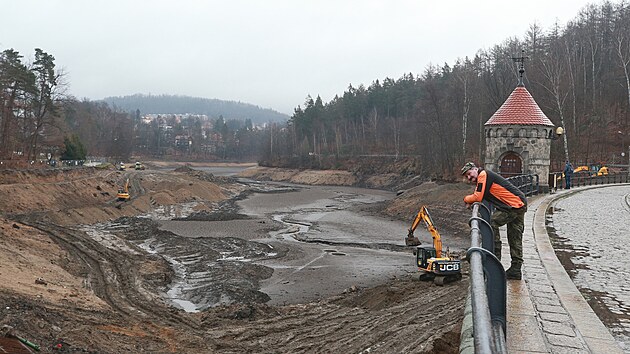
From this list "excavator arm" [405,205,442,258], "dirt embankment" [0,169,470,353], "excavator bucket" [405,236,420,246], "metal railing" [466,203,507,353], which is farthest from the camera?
"excavator bucket" [405,236,420,246]

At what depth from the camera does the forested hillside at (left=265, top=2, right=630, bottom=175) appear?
150 feet

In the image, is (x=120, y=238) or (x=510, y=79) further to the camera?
(x=510, y=79)

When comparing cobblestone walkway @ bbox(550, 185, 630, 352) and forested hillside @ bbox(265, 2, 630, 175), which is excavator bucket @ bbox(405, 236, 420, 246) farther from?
forested hillside @ bbox(265, 2, 630, 175)

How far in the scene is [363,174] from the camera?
258 ft

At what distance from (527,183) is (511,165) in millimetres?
2786

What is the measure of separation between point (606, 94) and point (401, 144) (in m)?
37.0

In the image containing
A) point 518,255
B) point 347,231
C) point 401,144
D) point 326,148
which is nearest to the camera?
point 518,255

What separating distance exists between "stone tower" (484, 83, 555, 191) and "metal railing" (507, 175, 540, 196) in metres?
0.57

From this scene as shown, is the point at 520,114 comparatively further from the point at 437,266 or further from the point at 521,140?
the point at 437,266

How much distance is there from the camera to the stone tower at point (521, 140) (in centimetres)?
2452

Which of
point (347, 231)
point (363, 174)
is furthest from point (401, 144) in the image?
point (347, 231)

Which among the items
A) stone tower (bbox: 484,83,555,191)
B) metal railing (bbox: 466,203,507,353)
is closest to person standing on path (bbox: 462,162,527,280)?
metal railing (bbox: 466,203,507,353)

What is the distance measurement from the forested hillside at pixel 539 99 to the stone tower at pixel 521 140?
1193 cm

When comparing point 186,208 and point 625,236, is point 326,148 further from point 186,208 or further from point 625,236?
point 625,236
